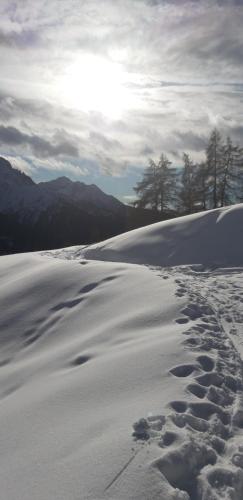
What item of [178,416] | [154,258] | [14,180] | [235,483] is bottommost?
[235,483]

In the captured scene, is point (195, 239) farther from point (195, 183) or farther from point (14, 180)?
point (14, 180)

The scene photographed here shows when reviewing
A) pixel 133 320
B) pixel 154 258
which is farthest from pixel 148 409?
pixel 154 258

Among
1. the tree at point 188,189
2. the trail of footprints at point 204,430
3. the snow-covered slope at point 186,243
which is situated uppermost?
the tree at point 188,189

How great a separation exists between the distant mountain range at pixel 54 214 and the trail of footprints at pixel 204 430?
71529 mm

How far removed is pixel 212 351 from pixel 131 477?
294 cm

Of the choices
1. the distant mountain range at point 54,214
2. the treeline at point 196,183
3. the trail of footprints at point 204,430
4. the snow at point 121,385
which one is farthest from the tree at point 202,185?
the distant mountain range at point 54,214

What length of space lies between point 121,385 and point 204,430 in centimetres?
134

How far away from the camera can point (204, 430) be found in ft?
13.2

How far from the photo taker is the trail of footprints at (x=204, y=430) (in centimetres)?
332

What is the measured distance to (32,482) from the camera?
11.7 ft

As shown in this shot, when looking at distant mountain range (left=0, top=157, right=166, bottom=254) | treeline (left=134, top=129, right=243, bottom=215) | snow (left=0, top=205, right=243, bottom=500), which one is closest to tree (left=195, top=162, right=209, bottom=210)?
treeline (left=134, top=129, right=243, bottom=215)

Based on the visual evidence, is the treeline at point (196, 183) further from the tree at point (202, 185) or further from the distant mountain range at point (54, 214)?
the distant mountain range at point (54, 214)

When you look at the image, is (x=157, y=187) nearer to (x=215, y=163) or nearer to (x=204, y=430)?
(x=215, y=163)

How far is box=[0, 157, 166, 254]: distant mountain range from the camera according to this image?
99.9 meters
